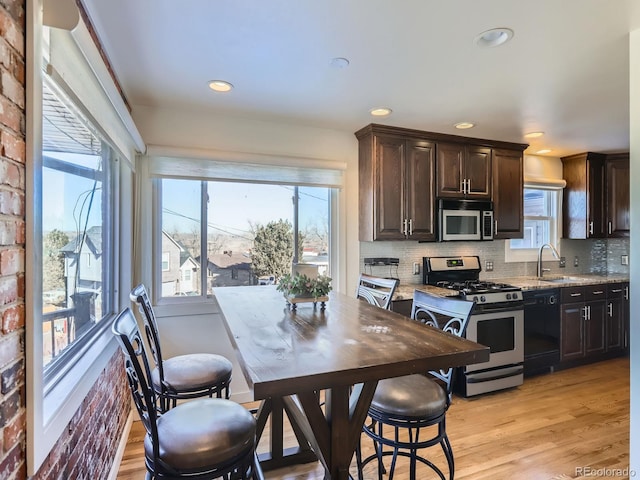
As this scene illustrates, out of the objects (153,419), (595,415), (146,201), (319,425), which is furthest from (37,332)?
(595,415)

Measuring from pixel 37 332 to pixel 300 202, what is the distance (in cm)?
253

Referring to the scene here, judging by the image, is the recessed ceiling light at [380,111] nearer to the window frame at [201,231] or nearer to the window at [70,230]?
the window frame at [201,231]

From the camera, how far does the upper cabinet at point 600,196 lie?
429 centimetres

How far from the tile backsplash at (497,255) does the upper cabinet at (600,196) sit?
0.35 meters

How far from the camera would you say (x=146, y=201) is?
279 centimetres

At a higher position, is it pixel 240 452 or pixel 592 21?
pixel 592 21

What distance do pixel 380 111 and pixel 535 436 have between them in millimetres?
2630

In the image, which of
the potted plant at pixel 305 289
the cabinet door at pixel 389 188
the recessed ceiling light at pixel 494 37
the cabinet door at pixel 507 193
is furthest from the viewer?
the cabinet door at pixel 507 193

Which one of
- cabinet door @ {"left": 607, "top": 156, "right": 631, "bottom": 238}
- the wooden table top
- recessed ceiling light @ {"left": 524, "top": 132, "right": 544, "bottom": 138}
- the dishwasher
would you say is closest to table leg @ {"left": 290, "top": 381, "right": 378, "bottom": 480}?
the wooden table top

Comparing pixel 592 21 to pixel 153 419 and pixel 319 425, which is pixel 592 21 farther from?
pixel 153 419

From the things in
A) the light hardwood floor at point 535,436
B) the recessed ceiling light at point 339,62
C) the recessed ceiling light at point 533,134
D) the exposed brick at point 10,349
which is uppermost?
the recessed ceiling light at point 533,134

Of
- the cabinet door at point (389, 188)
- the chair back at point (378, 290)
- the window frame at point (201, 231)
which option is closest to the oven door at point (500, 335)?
the cabinet door at point (389, 188)

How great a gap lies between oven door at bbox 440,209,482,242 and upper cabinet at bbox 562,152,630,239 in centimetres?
166

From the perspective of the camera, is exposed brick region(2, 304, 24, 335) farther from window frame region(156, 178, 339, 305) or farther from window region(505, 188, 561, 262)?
window region(505, 188, 561, 262)
